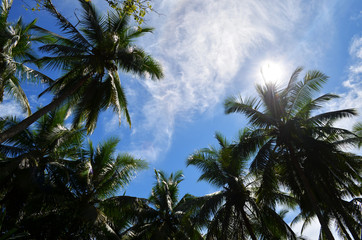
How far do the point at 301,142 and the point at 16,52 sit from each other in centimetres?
1316

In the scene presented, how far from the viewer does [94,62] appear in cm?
977

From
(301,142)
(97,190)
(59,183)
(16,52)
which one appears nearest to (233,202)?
(301,142)

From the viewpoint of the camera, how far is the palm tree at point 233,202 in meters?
11.2

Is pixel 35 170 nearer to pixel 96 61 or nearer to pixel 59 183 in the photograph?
pixel 59 183

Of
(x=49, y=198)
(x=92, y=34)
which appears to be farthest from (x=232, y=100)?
(x=49, y=198)

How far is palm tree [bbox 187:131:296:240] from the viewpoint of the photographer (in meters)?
11.2

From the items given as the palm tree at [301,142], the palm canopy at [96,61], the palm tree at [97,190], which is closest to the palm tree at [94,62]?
the palm canopy at [96,61]

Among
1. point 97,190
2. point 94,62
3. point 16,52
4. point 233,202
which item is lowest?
point 233,202

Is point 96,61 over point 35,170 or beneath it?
over

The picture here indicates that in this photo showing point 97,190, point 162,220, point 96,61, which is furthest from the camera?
point 162,220

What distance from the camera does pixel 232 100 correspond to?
11.5 m

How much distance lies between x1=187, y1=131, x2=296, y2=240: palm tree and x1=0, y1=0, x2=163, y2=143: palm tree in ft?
17.2

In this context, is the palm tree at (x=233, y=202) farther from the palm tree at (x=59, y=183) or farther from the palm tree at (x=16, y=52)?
the palm tree at (x=16, y=52)

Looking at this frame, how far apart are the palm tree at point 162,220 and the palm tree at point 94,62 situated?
5802 millimetres
